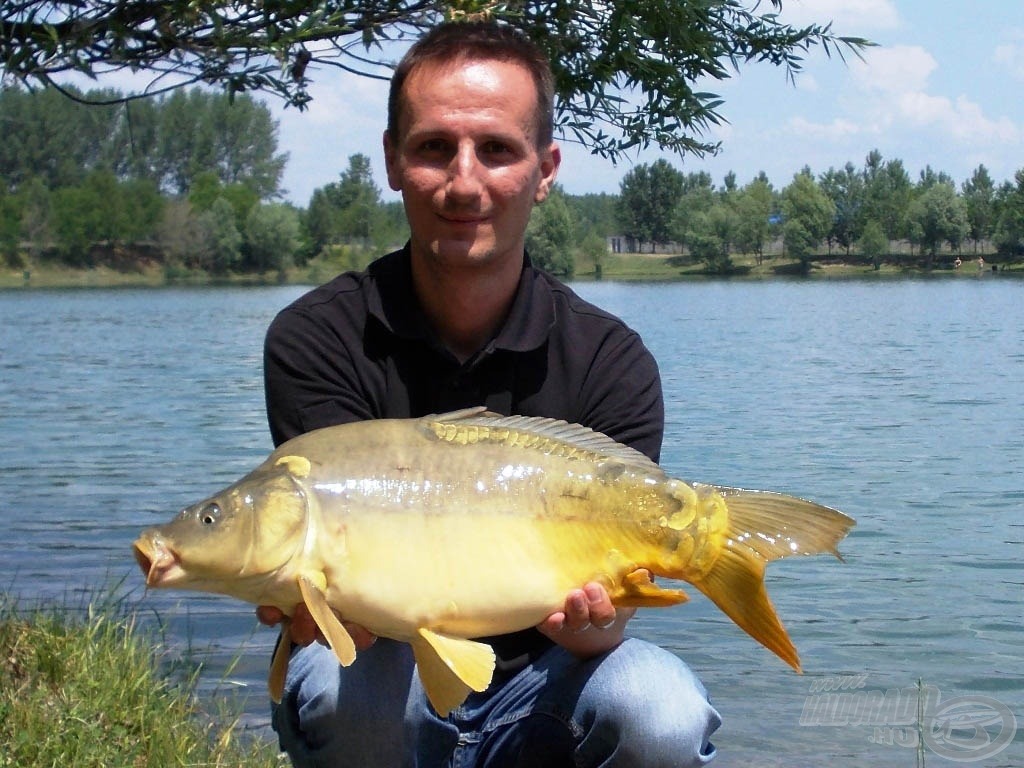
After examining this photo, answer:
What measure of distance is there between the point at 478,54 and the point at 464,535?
1133 millimetres

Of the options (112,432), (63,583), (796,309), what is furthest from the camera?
(796,309)

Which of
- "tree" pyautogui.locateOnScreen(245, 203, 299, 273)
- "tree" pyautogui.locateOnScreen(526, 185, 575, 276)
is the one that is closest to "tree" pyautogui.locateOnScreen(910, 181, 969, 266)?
"tree" pyautogui.locateOnScreen(526, 185, 575, 276)

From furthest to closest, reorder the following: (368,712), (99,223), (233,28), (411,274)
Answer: (99,223) < (233,28) < (411,274) < (368,712)

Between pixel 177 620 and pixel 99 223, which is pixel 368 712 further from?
pixel 99 223

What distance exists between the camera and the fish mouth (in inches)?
85.0

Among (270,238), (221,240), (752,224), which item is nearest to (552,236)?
(270,238)

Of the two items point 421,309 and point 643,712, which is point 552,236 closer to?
point 421,309

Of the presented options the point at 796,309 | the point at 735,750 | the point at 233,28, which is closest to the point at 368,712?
the point at 233,28

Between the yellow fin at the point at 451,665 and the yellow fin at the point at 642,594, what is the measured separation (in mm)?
282

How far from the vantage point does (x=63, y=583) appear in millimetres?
7105

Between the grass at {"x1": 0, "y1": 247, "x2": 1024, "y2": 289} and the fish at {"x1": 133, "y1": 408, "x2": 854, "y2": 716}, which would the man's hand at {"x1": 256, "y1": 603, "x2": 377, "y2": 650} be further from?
the grass at {"x1": 0, "y1": 247, "x2": 1024, "y2": 289}

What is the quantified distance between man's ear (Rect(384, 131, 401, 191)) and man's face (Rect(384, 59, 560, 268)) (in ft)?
0.21

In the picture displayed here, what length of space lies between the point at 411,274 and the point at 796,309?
3457 centimetres

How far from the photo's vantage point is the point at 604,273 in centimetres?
6644
